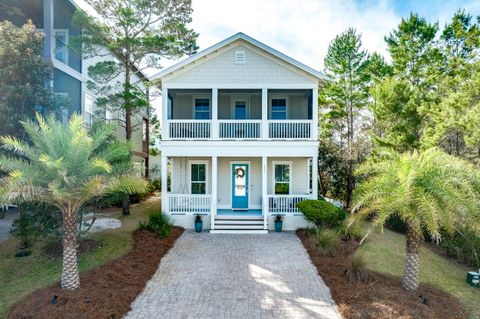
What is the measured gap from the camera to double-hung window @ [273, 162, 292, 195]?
598 inches

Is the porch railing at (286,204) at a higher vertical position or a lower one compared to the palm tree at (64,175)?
lower

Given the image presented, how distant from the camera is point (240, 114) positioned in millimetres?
15539

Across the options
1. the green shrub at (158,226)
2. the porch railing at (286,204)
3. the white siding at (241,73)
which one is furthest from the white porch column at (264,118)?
the green shrub at (158,226)

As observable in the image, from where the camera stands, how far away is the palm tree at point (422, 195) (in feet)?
19.7

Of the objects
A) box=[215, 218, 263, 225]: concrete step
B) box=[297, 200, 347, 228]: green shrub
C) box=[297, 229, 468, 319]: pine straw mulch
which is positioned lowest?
box=[297, 229, 468, 319]: pine straw mulch

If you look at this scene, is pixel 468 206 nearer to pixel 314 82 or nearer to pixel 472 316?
pixel 472 316

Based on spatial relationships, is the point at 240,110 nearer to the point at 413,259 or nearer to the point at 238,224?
the point at 238,224

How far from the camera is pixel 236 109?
1557 centimetres

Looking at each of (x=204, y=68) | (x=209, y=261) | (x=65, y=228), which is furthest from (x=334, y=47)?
(x=65, y=228)

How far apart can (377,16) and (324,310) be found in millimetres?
14015

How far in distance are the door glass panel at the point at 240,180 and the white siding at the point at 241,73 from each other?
4690 millimetres

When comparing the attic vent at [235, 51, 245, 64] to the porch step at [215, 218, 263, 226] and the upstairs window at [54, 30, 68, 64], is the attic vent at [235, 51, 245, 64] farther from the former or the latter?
the upstairs window at [54, 30, 68, 64]

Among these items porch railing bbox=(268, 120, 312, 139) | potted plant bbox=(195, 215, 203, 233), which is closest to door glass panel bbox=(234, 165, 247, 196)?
porch railing bbox=(268, 120, 312, 139)

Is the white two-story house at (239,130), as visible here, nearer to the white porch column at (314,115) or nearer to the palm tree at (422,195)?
the white porch column at (314,115)
